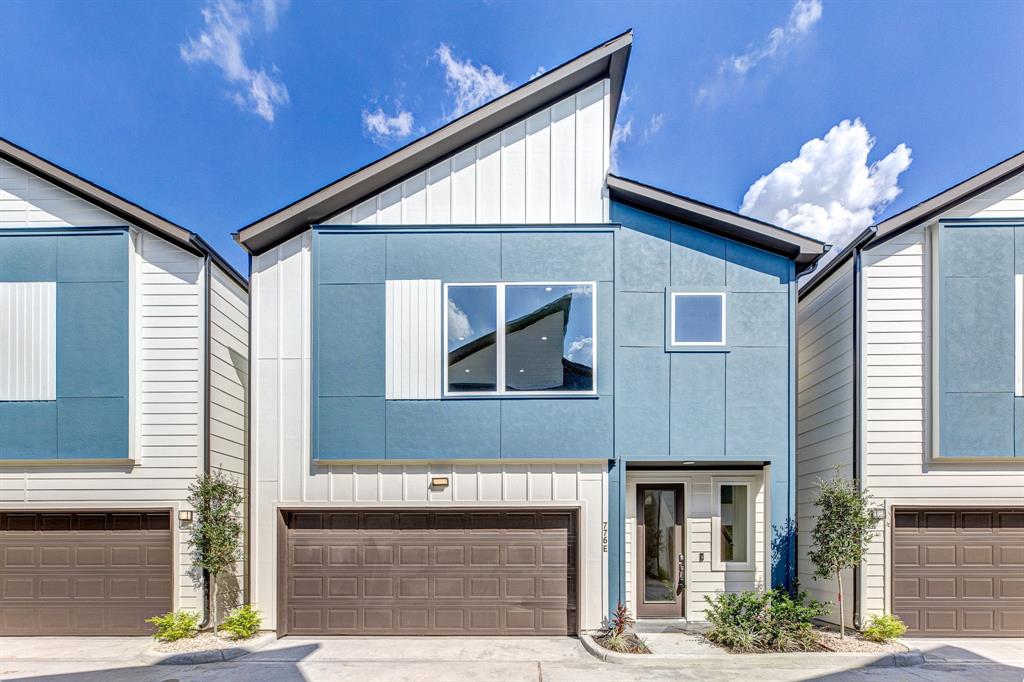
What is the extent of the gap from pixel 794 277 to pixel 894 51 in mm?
7406

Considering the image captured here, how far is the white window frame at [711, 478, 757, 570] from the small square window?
83.5 inches

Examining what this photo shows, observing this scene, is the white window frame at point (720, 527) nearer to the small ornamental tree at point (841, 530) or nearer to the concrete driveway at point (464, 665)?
the small ornamental tree at point (841, 530)

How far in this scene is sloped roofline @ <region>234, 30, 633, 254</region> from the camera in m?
7.36

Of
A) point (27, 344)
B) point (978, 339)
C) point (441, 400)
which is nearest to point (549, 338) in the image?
point (441, 400)

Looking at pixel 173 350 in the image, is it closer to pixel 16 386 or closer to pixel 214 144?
pixel 16 386

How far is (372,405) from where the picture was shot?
23.9ft

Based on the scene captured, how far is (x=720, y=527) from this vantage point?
7.74 m

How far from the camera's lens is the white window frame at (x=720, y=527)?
765 cm

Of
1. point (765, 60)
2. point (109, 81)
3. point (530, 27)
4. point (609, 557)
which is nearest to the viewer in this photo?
point (609, 557)

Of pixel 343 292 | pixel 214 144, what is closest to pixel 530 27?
pixel 343 292

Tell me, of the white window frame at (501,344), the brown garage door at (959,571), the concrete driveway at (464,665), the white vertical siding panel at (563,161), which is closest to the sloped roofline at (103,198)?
the white window frame at (501,344)

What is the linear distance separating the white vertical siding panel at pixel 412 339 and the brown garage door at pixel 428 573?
1.70 m

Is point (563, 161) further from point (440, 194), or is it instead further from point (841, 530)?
point (841, 530)

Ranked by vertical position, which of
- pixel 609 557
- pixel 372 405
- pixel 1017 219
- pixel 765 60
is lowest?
pixel 609 557
